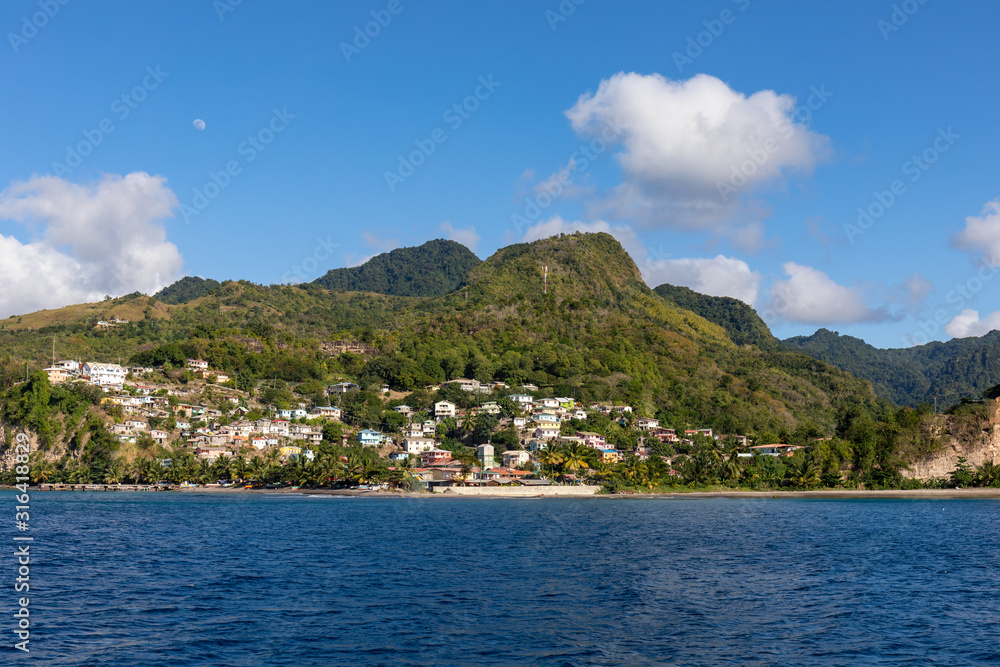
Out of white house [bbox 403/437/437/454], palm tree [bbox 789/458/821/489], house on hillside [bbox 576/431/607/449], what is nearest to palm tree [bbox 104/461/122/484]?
white house [bbox 403/437/437/454]

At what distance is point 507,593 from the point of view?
105 ft

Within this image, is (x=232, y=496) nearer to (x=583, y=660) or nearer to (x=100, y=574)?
(x=100, y=574)

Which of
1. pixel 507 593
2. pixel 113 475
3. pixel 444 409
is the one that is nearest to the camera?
pixel 507 593

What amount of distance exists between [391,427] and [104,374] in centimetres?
5788

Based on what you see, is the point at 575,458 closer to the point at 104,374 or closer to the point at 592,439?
the point at 592,439

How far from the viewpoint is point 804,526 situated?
61.8 meters

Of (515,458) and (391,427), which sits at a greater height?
(391,427)

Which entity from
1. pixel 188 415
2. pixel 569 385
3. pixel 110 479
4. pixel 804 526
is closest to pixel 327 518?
pixel 804 526

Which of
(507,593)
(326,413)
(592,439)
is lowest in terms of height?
(507,593)

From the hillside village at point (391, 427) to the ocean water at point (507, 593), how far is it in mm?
60964

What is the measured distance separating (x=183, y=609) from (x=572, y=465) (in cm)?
9257

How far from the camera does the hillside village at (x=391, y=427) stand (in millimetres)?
123812

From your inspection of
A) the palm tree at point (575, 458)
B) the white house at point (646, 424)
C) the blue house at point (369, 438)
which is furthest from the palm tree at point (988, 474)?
the blue house at point (369, 438)

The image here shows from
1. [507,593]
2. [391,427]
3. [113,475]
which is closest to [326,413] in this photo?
[391,427]
